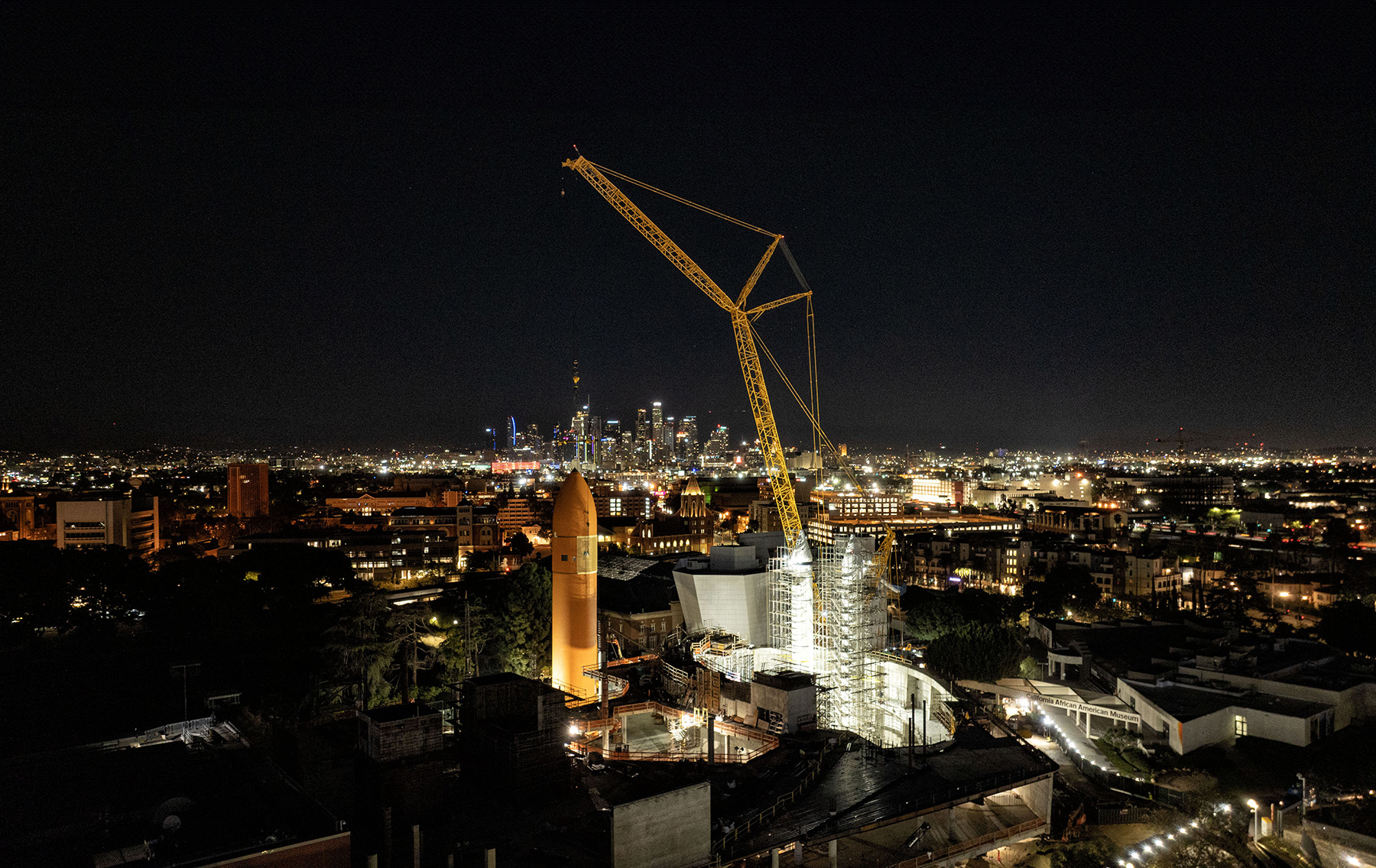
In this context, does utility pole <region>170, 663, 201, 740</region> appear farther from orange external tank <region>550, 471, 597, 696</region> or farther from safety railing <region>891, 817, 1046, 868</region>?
safety railing <region>891, 817, 1046, 868</region>

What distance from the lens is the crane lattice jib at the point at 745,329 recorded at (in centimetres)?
3041

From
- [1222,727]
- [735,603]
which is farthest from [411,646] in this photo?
[1222,727]

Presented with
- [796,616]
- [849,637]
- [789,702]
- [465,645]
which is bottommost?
[465,645]

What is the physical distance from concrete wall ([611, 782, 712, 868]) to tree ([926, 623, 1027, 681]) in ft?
46.6

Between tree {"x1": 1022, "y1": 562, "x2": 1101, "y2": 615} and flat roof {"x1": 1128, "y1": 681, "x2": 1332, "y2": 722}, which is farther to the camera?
tree {"x1": 1022, "y1": 562, "x2": 1101, "y2": 615}

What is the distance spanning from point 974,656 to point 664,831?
1596 cm

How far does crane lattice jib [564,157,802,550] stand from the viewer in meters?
30.4

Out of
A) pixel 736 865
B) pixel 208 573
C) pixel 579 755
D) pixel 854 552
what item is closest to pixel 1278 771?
pixel 854 552

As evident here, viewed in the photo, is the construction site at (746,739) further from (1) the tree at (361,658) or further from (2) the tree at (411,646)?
(1) the tree at (361,658)

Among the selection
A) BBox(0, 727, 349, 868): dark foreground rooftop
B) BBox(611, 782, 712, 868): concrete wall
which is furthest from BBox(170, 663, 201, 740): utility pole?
BBox(611, 782, 712, 868): concrete wall

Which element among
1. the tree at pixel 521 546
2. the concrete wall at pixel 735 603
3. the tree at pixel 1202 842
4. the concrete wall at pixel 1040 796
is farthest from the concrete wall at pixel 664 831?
the tree at pixel 521 546

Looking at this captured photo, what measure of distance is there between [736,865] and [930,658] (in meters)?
14.8

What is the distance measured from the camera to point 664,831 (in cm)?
990

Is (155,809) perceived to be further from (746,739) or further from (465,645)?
(465,645)
